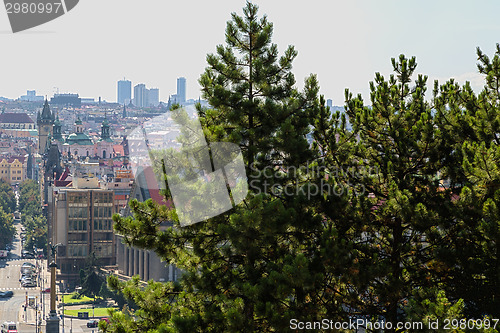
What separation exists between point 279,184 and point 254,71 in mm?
2145

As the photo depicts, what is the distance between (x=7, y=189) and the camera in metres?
140

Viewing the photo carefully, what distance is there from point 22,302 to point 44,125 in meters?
95.5

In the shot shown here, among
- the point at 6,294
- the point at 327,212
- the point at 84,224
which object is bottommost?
the point at 6,294

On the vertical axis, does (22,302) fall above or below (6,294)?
below

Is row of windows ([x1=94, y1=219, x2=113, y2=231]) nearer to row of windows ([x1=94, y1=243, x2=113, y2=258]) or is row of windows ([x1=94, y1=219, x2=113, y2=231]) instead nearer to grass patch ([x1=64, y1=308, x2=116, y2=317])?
→ row of windows ([x1=94, y1=243, x2=113, y2=258])

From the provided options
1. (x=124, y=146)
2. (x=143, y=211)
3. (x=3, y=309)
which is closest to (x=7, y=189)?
(x=124, y=146)

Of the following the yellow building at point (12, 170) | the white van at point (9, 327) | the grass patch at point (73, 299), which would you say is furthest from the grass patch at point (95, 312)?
the yellow building at point (12, 170)

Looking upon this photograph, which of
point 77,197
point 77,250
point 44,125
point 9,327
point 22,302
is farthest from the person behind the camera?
point 44,125

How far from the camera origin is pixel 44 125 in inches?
6383

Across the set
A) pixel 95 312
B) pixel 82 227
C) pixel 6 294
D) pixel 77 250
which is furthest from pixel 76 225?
pixel 95 312

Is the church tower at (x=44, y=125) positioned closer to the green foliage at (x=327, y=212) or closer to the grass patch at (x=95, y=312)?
the grass patch at (x=95, y=312)

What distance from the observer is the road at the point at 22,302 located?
58875mm

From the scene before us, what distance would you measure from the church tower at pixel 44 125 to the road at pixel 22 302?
63.9 m

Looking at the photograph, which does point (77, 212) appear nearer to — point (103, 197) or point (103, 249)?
point (103, 197)
